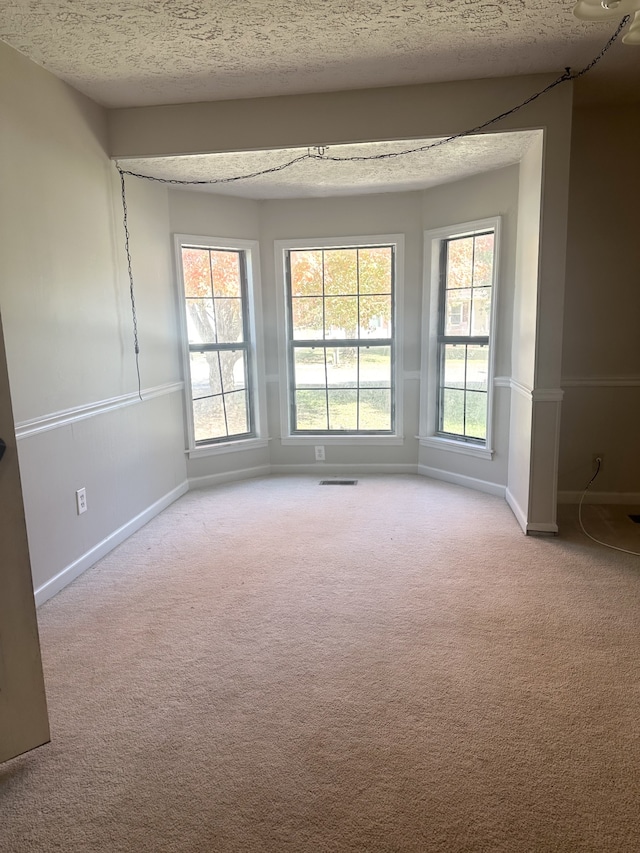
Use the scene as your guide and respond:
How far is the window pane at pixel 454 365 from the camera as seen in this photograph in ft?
14.9

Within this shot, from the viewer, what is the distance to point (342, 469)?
5.06 metres

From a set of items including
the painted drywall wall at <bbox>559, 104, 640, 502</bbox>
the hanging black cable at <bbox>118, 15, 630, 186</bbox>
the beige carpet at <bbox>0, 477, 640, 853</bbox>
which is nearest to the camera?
the beige carpet at <bbox>0, 477, 640, 853</bbox>

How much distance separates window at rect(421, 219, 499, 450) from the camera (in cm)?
429

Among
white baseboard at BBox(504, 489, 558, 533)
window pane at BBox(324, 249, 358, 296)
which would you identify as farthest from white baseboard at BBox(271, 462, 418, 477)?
window pane at BBox(324, 249, 358, 296)

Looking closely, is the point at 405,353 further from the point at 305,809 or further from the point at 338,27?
the point at 305,809

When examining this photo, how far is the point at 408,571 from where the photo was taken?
3025 millimetres

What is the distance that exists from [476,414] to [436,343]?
0.72 m

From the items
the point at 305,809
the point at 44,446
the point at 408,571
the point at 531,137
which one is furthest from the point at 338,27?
the point at 305,809

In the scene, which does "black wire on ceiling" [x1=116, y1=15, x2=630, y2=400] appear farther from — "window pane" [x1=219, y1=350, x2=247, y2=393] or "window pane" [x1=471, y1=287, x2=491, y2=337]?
"window pane" [x1=471, y1=287, x2=491, y2=337]

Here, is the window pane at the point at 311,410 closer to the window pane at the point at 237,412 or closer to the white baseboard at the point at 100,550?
the window pane at the point at 237,412

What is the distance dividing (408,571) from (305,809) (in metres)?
1.58

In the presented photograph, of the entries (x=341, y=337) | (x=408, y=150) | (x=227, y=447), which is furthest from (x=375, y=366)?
(x=408, y=150)

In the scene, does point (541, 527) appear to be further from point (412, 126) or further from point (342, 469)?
point (412, 126)

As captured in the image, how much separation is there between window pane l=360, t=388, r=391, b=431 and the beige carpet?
1762 mm
